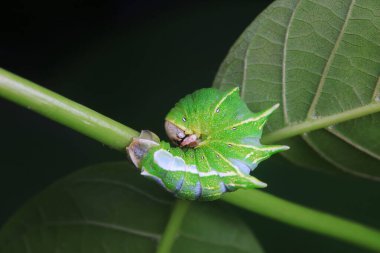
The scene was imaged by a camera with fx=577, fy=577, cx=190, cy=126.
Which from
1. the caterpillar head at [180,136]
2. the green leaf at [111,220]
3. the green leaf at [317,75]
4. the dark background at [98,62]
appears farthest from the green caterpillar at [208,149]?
the dark background at [98,62]

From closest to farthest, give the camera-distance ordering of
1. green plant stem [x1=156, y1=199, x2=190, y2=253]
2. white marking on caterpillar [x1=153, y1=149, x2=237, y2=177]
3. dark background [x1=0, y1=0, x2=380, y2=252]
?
white marking on caterpillar [x1=153, y1=149, x2=237, y2=177]
green plant stem [x1=156, y1=199, x2=190, y2=253]
dark background [x1=0, y1=0, x2=380, y2=252]

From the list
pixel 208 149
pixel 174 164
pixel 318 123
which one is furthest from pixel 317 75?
pixel 174 164

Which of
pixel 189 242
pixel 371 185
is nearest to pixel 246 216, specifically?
pixel 371 185

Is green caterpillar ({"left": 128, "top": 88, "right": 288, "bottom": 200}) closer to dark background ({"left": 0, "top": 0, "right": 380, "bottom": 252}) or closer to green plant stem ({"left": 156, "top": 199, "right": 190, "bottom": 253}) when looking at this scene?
green plant stem ({"left": 156, "top": 199, "right": 190, "bottom": 253})

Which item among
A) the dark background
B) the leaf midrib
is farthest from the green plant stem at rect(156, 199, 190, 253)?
the dark background

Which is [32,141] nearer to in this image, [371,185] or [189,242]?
[189,242]

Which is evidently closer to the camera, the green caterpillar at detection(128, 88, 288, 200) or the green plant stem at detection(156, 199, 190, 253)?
the green caterpillar at detection(128, 88, 288, 200)

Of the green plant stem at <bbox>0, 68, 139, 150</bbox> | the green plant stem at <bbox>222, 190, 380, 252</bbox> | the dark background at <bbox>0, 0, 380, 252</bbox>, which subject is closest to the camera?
the green plant stem at <bbox>0, 68, 139, 150</bbox>

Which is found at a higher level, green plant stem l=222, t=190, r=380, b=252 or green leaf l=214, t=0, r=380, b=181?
green leaf l=214, t=0, r=380, b=181
